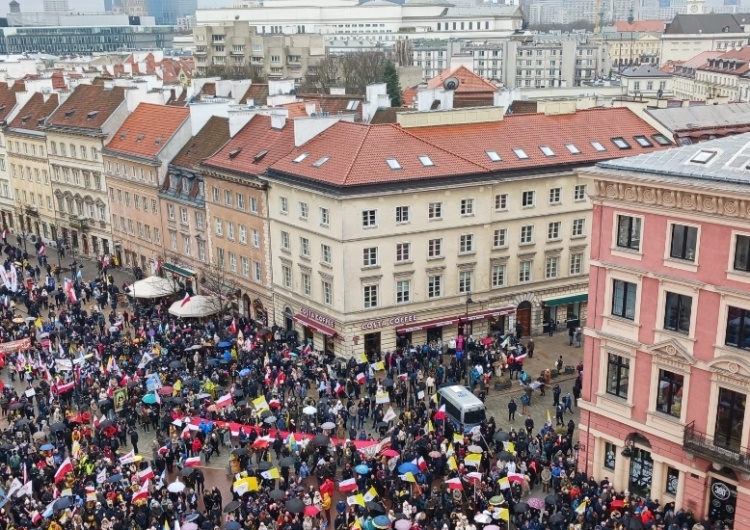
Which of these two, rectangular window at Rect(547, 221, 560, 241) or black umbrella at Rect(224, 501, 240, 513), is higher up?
rectangular window at Rect(547, 221, 560, 241)

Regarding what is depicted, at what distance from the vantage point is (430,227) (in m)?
55.2

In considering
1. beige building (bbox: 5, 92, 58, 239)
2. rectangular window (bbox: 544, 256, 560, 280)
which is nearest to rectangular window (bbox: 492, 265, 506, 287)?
rectangular window (bbox: 544, 256, 560, 280)

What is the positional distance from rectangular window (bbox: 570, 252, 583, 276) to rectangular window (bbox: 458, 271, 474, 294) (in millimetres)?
7960

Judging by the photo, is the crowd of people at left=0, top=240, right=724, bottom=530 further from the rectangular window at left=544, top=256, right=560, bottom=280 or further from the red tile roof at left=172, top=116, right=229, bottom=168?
the red tile roof at left=172, top=116, right=229, bottom=168

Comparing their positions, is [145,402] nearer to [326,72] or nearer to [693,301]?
[693,301]

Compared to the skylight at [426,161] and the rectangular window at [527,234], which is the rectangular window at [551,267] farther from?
the skylight at [426,161]

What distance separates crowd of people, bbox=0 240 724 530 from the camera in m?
34.5

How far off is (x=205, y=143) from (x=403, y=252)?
2376 centimetres

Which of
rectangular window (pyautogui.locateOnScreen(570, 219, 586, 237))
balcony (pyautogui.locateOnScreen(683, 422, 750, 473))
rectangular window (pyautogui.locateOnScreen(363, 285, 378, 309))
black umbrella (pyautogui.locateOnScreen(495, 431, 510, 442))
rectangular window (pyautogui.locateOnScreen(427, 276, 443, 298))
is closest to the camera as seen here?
balcony (pyautogui.locateOnScreen(683, 422, 750, 473))

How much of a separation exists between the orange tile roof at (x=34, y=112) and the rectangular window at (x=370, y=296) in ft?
168

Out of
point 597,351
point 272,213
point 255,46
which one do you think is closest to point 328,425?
point 597,351

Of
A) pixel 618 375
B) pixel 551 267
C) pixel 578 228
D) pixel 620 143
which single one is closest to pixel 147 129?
pixel 551 267

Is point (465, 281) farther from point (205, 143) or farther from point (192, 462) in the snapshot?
point (205, 143)

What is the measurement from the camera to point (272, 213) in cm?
5938
